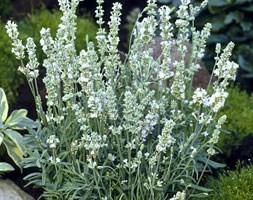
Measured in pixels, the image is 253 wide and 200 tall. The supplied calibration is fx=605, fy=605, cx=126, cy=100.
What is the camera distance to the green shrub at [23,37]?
420 centimetres

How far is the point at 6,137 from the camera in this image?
344 centimetres

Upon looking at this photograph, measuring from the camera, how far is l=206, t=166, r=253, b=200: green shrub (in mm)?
3164

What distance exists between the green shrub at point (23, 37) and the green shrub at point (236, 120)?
1.22 meters

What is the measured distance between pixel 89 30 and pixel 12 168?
1965mm

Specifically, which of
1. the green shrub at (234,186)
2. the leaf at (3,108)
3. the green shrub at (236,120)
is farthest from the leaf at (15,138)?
the green shrub at (236,120)

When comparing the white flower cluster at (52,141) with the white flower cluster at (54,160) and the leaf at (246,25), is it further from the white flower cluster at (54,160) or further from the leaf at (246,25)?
the leaf at (246,25)

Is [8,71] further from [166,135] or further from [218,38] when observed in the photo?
[218,38]

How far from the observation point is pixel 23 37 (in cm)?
448

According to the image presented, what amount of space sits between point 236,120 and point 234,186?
3.08ft

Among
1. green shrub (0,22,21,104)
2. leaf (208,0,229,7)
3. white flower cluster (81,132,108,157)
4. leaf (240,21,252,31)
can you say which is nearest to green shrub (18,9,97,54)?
green shrub (0,22,21,104)

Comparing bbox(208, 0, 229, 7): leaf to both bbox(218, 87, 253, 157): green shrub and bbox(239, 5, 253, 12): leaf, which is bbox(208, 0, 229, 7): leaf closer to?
bbox(239, 5, 253, 12): leaf

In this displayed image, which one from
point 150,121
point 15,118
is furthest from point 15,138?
point 150,121

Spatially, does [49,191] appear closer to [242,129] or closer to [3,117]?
[3,117]

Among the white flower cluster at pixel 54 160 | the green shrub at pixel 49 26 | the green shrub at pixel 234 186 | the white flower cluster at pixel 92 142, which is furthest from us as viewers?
the green shrub at pixel 49 26
